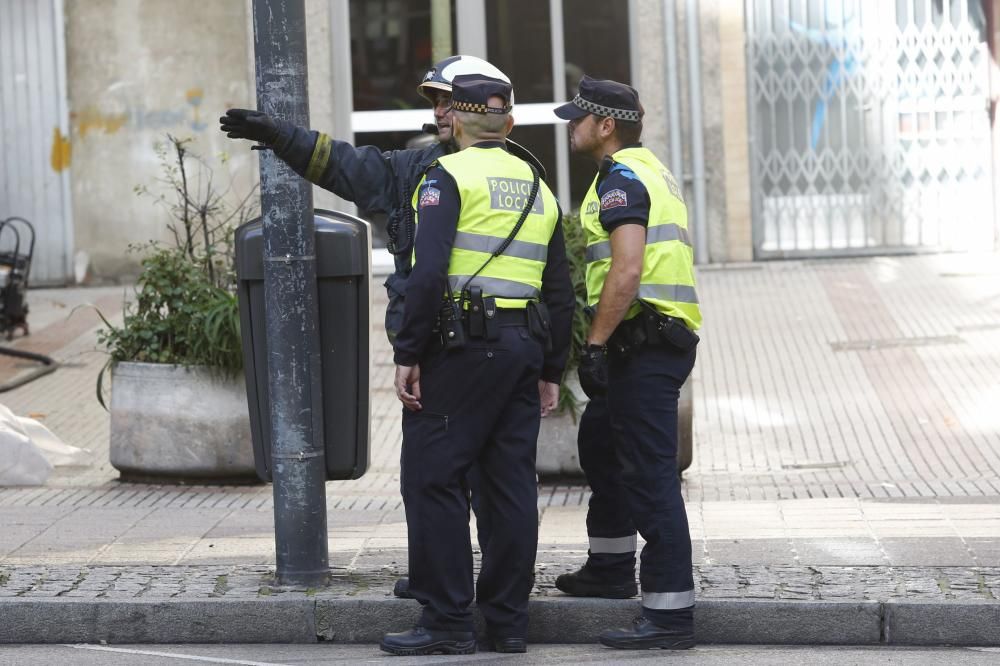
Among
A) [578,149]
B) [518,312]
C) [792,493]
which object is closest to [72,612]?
[518,312]

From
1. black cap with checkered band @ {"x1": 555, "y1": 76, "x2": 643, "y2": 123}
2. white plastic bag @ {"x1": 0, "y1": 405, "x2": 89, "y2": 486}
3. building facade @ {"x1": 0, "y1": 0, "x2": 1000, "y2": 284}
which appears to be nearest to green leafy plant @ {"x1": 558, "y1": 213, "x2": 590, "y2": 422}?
black cap with checkered band @ {"x1": 555, "y1": 76, "x2": 643, "y2": 123}

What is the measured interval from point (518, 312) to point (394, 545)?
1.73 metres

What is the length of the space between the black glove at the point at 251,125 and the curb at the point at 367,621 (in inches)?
62.5

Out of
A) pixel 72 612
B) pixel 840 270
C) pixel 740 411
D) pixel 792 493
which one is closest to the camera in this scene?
pixel 72 612

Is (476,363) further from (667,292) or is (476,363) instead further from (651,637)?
(651,637)

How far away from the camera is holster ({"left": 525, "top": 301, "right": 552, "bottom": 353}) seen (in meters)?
5.16

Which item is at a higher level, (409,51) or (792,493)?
(409,51)

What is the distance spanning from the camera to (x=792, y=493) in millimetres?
7805

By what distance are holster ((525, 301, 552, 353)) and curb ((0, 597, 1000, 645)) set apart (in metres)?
0.94

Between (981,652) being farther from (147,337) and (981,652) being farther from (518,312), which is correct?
(147,337)

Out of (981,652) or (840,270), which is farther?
(840,270)

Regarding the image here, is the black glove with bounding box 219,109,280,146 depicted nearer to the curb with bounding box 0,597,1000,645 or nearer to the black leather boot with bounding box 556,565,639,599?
the curb with bounding box 0,597,1000,645

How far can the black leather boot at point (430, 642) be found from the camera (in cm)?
517

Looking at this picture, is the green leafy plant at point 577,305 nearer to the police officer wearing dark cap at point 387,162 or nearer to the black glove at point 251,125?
the police officer wearing dark cap at point 387,162
